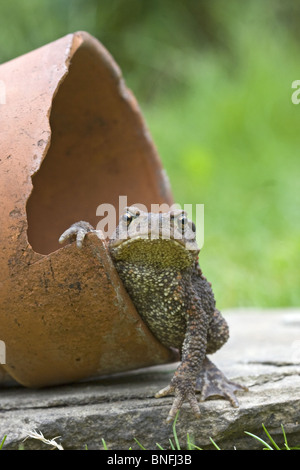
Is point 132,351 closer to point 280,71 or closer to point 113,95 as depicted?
point 113,95

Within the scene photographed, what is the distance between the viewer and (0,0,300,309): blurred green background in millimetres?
4617

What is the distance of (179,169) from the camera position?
5945 mm

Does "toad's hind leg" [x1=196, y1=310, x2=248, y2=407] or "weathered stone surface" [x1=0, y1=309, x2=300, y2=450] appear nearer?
"weathered stone surface" [x1=0, y1=309, x2=300, y2=450]

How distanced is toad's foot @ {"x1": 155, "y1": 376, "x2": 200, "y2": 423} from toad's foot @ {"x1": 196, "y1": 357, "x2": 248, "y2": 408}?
0.09 metres

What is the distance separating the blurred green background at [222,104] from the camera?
462 cm

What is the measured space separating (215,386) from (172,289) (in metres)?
0.37

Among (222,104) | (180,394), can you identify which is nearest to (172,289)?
(180,394)

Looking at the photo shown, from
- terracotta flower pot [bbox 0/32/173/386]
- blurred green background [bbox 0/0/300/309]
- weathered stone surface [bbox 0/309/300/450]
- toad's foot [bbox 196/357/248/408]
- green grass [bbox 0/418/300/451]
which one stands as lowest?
green grass [bbox 0/418/300/451]

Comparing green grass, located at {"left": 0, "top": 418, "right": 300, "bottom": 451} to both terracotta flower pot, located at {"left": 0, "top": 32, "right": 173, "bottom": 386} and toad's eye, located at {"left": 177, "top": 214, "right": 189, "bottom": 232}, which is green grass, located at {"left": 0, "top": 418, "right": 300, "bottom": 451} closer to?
terracotta flower pot, located at {"left": 0, "top": 32, "right": 173, "bottom": 386}

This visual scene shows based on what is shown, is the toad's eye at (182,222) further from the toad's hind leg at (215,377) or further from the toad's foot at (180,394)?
the toad's foot at (180,394)

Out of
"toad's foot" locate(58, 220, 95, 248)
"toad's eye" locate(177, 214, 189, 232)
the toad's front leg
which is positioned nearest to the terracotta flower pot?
"toad's foot" locate(58, 220, 95, 248)

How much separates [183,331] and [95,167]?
1.13 metres

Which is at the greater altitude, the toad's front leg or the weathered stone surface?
the toad's front leg

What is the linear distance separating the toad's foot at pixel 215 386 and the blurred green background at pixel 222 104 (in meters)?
2.01
